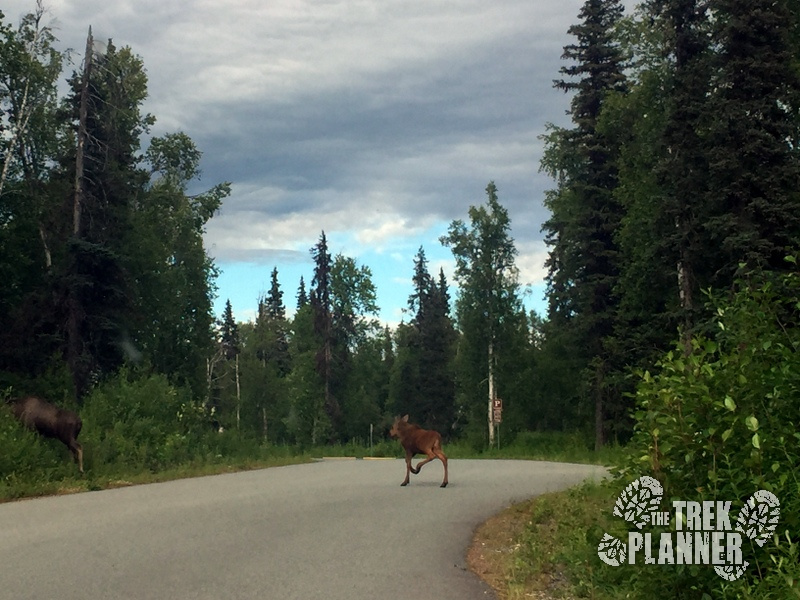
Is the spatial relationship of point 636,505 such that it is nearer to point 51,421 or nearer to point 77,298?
point 51,421

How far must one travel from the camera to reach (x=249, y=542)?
398 inches

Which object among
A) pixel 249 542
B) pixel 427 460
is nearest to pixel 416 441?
pixel 427 460

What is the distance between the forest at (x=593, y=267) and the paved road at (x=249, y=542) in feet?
9.33

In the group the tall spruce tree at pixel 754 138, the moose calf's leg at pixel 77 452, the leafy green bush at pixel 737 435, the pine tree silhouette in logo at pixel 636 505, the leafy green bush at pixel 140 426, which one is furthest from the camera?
the tall spruce tree at pixel 754 138

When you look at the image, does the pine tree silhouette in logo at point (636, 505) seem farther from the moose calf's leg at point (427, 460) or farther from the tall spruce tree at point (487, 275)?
the tall spruce tree at point (487, 275)

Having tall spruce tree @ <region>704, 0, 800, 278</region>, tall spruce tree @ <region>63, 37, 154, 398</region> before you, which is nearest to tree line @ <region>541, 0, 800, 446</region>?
tall spruce tree @ <region>704, 0, 800, 278</region>

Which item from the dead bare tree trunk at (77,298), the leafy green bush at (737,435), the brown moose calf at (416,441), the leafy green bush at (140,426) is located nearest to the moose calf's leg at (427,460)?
the brown moose calf at (416,441)

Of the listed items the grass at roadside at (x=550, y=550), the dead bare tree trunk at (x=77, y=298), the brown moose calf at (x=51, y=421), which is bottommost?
the grass at roadside at (x=550, y=550)

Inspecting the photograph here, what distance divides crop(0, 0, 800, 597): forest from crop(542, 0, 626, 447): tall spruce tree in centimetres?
10

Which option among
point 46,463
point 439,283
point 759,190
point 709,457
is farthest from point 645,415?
point 439,283

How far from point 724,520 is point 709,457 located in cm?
56

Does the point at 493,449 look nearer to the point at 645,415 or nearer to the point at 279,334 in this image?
the point at 645,415

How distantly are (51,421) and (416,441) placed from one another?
28.2 feet

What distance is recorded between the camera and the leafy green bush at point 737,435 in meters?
5.59
